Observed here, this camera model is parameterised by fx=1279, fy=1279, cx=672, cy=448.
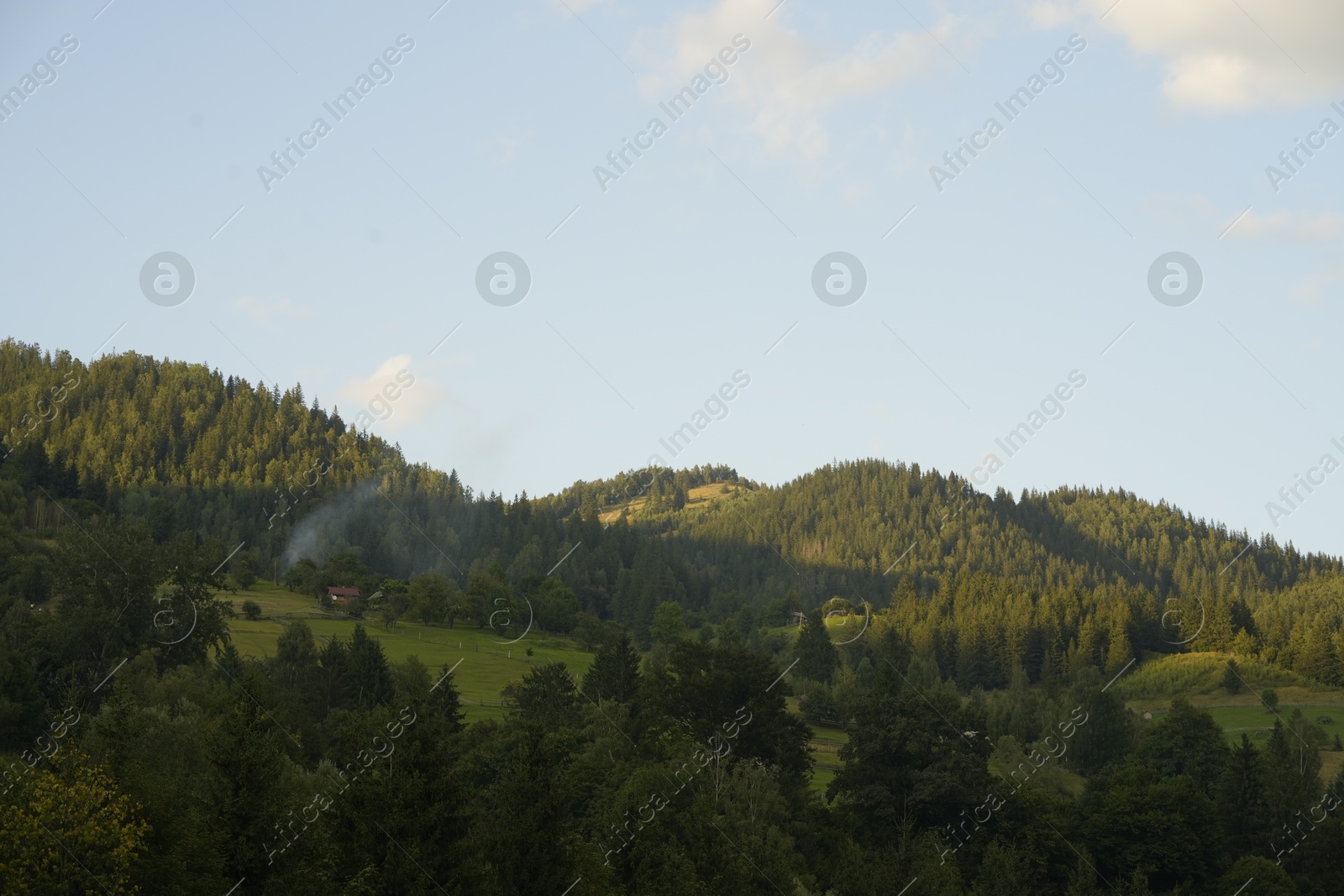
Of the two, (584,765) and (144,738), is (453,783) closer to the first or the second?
(144,738)

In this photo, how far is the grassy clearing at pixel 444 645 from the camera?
9344cm

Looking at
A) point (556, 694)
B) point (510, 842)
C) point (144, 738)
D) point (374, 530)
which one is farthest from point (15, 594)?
point (374, 530)

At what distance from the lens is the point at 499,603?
13250 centimetres

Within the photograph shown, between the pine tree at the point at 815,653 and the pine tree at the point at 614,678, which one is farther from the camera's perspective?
the pine tree at the point at 815,653

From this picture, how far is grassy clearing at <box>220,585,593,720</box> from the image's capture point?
3679 inches

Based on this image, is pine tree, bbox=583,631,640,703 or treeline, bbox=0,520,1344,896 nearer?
treeline, bbox=0,520,1344,896

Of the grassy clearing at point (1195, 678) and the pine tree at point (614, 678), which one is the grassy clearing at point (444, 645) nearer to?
the pine tree at point (614, 678)

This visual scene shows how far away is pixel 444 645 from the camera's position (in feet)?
377

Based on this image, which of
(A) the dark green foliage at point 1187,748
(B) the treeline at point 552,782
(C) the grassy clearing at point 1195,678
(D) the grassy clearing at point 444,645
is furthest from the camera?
(C) the grassy clearing at point 1195,678
